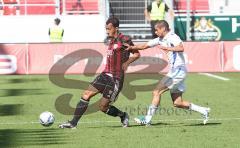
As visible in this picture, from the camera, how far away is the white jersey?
12.3 metres

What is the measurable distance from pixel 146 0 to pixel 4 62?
1050 cm

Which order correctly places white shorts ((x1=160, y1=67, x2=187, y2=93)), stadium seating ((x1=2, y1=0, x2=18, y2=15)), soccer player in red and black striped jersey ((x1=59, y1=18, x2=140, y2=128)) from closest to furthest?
soccer player in red and black striped jersey ((x1=59, y1=18, x2=140, y2=128)), white shorts ((x1=160, y1=67, x2=187, y2=93)), stadium seating ((x1=2, y1=0, x2=18, y2=15))

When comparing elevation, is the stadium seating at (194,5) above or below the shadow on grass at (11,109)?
above

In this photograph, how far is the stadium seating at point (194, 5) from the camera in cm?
3478

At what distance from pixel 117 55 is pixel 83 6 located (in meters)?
22.5

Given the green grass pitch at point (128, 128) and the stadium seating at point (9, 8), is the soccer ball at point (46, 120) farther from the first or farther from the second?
the stadium seating at point (9, 8)

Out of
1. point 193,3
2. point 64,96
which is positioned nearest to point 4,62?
point 64,96

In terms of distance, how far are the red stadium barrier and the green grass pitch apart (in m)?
4.66

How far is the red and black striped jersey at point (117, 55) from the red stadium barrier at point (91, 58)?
13261 millimetres

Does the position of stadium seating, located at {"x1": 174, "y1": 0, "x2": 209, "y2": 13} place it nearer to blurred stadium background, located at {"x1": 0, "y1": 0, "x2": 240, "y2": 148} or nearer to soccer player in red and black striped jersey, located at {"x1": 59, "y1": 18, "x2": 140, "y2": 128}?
blurred stadium background, located at {"x1": 0, "y1": 0, "x2": 240, "y2": 148}

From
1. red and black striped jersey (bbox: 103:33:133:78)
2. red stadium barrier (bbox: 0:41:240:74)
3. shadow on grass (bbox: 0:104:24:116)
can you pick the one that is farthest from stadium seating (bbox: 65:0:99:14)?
red and black striped jersey (bbox: 103:33:133:78)

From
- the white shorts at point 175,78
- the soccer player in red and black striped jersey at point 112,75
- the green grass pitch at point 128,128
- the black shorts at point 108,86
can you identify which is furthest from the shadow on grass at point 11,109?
the white shorts at point 175,78

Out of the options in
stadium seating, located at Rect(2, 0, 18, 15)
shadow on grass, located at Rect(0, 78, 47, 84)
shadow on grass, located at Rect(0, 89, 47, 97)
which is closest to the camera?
shadow on grass, located at Rect(0, 89, 47, 97)

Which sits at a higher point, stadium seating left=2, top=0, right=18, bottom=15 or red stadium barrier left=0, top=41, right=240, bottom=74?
stadium seating left=2, top=0, right=18, bottom=15
